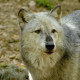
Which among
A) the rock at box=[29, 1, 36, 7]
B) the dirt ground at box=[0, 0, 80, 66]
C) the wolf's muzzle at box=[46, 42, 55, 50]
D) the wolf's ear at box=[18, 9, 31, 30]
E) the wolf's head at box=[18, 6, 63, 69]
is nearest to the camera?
the wolf's muzzle at box=[46, 42, 55, 50]

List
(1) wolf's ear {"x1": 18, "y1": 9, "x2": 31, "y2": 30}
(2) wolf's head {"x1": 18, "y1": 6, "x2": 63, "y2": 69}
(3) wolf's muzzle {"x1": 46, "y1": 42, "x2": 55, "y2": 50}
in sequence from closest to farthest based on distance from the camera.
A: 1. (3) wolf's muzzle {"x1": 46, "y1": 42, "x2": 55, "y2": 50}
2. (2) wolf's head {"x1": 18, "y1": 6, "x2": 63, "y2": 69}
3. (1) wolf's ear {"x1": 18, "y1": 9, "x2": 31, "y2": 30}

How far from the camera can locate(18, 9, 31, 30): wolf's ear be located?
4438 mm

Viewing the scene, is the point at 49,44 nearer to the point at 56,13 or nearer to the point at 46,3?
the point at 56,13

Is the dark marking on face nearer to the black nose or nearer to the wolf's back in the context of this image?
the black nose

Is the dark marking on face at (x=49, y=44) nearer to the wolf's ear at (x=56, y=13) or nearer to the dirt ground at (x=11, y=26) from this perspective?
the wolf's ear at (x=56, y=13)

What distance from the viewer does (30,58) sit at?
434 centimetres

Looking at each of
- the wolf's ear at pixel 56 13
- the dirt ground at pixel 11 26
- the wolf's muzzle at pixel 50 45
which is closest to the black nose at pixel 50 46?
the wolf's muzzle at pixel 50 45

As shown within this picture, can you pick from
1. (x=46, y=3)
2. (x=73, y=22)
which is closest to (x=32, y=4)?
(x=46, y=3)

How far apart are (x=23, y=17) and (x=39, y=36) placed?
53 cm

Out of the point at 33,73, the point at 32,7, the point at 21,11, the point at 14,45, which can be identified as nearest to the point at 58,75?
the point at 33,73

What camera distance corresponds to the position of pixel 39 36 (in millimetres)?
4211

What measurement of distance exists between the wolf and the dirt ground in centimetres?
199

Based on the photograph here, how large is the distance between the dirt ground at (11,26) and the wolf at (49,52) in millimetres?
1991

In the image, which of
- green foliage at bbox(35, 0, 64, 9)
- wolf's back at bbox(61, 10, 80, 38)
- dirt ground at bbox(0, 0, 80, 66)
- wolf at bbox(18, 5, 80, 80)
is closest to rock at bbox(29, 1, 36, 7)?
dirt ground at bbox(0, 0, 80, 66)
